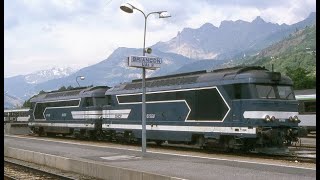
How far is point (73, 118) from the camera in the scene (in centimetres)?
3159

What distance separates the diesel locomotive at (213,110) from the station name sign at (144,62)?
3.19 m

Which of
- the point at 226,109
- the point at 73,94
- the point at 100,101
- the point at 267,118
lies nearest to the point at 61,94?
the point at 73,94

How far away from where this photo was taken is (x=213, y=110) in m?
19.0

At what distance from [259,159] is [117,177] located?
20.6ft

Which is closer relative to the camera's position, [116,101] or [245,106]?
[245,106]

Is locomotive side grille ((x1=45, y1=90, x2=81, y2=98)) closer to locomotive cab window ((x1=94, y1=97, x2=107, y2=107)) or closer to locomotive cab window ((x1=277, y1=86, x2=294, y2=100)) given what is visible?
locomotive cab window ((x1=94, y1=97, x2=107, y2=107))

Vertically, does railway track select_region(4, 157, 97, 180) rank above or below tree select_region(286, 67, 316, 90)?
below

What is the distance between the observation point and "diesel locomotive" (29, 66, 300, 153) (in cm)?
1764

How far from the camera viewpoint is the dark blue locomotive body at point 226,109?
1756 centimetres

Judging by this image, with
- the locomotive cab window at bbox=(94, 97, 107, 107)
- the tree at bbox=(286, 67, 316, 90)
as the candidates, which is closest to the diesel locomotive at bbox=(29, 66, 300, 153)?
the locomotive cab window at bbox=(94, 97, 107, 107)

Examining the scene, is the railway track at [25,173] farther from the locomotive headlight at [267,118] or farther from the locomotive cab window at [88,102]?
the locomotive cab window at [88,102]

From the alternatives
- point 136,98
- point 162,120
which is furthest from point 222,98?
point 136,98

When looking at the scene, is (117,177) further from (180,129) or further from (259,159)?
(180,129)

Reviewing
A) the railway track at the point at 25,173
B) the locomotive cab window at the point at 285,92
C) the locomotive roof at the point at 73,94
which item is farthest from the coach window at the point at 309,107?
the railway track at the point at 25,173
